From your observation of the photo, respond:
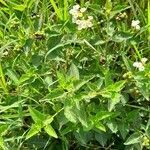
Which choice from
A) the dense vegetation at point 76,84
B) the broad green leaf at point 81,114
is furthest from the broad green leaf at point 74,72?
the broad green leaf at point 81,114

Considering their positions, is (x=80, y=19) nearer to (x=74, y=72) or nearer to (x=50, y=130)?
(x=74, y=72)

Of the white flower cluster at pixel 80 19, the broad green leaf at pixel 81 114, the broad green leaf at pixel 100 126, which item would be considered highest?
the white flower cluster at pixel 80 19

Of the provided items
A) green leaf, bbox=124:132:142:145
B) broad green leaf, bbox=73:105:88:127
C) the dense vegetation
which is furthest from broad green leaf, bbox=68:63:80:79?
green leaf, bbox=124:132:142:145

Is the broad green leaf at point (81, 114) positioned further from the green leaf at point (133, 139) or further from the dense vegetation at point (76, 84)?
the green leaf at point (133, 139)

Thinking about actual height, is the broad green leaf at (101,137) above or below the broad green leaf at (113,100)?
below

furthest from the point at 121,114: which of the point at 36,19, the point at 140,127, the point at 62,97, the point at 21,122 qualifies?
the point at 36,19

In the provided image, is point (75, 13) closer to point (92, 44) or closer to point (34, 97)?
point (92, 44)

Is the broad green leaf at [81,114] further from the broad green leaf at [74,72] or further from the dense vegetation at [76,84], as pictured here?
the broad green leaf at [74,72]

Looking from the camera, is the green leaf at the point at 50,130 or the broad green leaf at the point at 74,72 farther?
the broad green leaf at the point at 74,72

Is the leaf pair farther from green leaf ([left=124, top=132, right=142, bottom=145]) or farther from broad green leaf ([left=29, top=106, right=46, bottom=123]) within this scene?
green leaf ([left=124, top=132, right=142, bottom=145])
